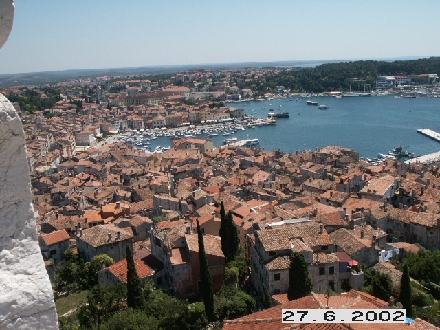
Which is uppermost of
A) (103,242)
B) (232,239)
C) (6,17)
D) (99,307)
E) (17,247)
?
(6,17)

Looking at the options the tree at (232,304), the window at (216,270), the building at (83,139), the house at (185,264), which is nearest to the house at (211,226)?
the house at (185,264)

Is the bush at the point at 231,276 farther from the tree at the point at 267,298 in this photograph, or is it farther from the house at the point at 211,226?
the house at the point at 211,226

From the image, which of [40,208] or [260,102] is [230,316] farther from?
[260,102]


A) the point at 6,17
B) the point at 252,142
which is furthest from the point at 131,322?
the point at 252,142

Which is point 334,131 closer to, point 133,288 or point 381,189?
point 381,189

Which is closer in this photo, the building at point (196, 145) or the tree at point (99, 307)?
the tree at point (99, 307)

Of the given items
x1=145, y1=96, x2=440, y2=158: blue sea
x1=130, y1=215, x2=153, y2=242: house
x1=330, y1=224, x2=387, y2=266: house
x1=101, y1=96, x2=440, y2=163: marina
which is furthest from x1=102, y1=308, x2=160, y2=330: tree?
x1=145, y1=96, x2=440, y2=158: blue sea

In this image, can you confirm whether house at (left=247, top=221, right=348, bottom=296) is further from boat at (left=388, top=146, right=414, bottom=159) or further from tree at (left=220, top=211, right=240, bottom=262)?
boat at (left=388, top=146, right=414, bottom=159)
